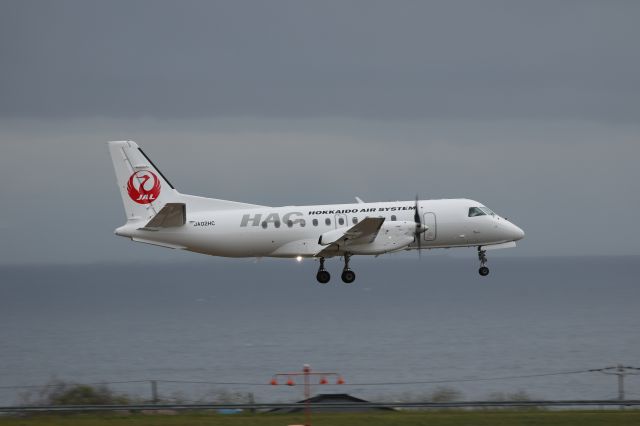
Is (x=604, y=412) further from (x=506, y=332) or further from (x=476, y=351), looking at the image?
(x=506, y=332)

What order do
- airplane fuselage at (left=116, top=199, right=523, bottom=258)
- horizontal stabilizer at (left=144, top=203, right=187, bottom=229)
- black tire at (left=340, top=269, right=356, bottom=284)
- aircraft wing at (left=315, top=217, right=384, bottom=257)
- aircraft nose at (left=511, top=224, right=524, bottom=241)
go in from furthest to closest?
aircraft nose at (left=511, top=224, right=524, bottom=241) → black tire at (left=340, top=269, right=356, bottom=284) → airplane fuselage at (left=116, top=199, right=523, bottom=258) → horizontal stabilizer at (left=144, top=203, right=187, bottom=229) → aircraft wing at (left=315, top=217, right=384, bottom=257)

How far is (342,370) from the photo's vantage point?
243ft

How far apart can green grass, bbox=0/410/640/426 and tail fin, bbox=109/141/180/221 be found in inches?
451

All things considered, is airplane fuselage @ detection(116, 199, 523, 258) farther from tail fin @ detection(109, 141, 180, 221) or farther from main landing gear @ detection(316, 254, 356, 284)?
main landing gear @ detection(316, 254, 356, 284)

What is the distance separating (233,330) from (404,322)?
2412cm

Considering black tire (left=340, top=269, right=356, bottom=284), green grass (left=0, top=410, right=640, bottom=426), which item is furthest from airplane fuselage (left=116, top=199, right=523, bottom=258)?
green grass (left=0, top=410, right=640, bottom=426)

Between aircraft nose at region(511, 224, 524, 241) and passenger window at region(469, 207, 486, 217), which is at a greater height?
passenger window at region(469, 207, 486, 217)

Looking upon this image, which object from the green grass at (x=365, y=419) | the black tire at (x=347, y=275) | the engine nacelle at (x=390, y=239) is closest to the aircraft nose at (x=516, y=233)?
the engine nacelle at (x=390, y=239)

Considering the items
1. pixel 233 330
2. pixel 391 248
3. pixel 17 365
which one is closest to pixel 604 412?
pixel 391 248

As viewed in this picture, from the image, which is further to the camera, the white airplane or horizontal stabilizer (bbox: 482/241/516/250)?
horizontal stabilizer (bbox: 482/241/516/250)

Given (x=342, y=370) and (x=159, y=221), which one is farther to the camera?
(x=342, y=370)

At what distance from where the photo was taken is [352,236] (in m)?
40.8

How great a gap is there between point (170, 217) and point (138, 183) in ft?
9.54

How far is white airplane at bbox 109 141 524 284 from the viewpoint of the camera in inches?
1636
